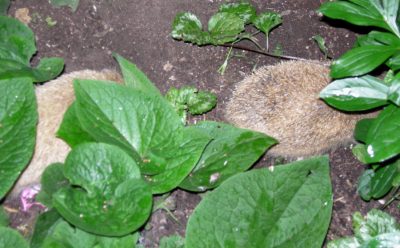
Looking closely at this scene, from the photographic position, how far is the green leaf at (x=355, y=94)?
7.36 ft

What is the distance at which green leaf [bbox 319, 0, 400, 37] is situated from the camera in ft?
7.09

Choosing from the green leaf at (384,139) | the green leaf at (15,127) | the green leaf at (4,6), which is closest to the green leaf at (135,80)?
the green leaf at (15,127)

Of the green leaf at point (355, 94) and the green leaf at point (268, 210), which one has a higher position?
the green leaf at point (355, 94)

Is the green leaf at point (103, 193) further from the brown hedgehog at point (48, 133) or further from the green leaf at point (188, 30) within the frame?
the green leaf at point (188, 30)

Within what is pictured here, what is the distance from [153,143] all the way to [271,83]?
0.70 meters

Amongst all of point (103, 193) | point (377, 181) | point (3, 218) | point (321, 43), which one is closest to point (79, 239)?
point (103, 193)

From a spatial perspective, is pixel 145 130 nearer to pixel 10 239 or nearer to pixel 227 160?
pixel 227 160

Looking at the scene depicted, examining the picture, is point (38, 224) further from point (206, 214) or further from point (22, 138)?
point (206, 214)

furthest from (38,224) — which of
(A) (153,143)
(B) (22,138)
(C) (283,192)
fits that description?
(C) (283,192)

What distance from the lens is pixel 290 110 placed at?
2.61 m

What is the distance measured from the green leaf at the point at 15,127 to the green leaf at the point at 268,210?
2.04 feet

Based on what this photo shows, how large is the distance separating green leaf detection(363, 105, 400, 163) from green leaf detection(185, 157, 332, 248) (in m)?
0.21

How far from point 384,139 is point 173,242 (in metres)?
0.86

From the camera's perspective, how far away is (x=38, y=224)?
2.16 m
